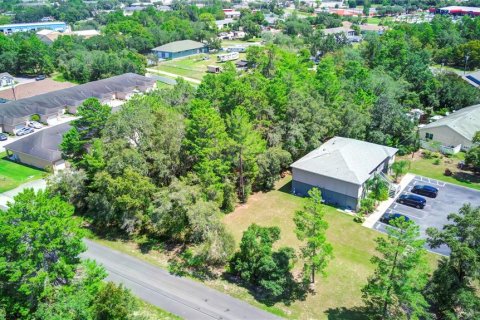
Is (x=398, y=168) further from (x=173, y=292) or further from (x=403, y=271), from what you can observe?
(x=173, y=292)

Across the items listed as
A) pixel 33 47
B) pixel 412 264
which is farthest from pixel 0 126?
pixel 412 264

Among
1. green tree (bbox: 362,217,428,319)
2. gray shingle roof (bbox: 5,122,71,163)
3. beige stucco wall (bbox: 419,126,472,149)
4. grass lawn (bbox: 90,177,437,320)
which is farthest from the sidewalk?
gray shingle roof (bbox: 5,122,71,163)

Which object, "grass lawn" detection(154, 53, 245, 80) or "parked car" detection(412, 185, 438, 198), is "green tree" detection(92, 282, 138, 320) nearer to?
"parked car" detection(412, 185, 438, 198)

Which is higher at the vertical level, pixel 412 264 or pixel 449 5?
pixel 449 5

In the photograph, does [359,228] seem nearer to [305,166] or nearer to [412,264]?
[305,166]

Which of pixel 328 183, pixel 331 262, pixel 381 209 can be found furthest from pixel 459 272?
pixel 328 183

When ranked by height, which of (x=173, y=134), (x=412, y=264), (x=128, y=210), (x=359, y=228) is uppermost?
(x=173, y=134)

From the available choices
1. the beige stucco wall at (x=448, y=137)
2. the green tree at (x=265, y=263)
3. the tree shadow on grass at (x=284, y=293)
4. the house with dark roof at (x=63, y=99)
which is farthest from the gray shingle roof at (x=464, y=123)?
the house with dark roof at (x=63, y=99)
